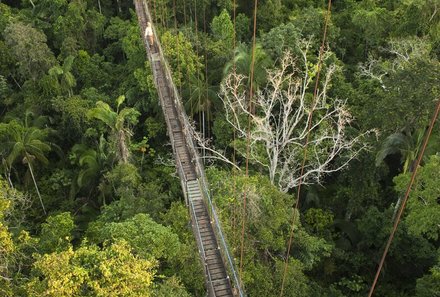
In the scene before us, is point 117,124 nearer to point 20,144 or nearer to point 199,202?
point 20,144

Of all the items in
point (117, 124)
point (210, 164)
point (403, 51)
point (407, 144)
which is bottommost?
point (210, 164)

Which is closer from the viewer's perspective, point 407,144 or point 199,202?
point 199,202

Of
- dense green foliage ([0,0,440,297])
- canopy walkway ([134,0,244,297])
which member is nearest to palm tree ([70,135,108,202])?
dense green foliage ([0,0,440,297])

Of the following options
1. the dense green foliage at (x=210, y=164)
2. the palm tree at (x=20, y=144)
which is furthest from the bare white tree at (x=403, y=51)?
the palm tree at (x=20, y=144)

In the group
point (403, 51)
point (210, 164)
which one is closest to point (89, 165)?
point (210, 164)

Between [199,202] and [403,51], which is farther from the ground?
[403,51]

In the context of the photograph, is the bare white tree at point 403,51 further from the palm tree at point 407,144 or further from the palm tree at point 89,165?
the palm tree at point 89,165

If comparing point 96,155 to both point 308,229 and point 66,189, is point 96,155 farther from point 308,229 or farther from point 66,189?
point 308,229

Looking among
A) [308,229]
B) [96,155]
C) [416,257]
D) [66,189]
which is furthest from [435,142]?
[66,189]
